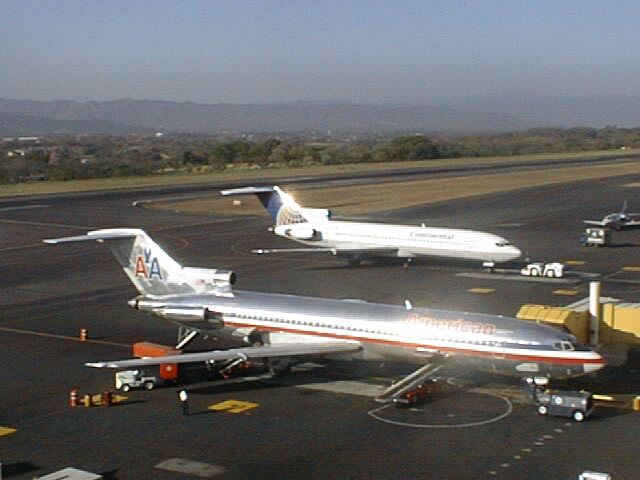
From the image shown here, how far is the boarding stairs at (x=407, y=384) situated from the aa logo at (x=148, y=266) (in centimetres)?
1256

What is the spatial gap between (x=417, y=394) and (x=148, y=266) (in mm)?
14349

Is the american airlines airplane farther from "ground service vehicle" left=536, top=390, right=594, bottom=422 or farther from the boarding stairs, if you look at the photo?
"ground service vehicle" left=536, top=390, right=594, bottom=422

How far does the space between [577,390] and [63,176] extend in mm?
155488

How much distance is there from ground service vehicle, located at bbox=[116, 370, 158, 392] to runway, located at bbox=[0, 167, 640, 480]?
0.59 meters

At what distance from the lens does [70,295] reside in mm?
57000

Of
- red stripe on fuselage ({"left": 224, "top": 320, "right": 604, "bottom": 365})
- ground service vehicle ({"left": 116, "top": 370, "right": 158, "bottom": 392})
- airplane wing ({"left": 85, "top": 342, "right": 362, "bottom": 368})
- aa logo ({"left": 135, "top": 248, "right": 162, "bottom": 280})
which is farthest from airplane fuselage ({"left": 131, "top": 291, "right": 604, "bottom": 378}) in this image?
ground service vehicle ({"left": 116, "top": 370, "right": 158, "bottom": 392})

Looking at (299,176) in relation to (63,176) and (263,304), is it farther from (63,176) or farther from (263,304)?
(263,304)

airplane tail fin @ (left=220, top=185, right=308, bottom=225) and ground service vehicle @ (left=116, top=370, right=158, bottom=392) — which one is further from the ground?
airplane tail fin @ (left=220, top=185, right=308, bottom=225)

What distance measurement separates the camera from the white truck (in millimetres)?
60875

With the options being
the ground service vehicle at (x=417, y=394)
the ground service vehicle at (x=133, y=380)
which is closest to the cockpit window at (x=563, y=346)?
the ground service vehicle at (x=417, y=394)

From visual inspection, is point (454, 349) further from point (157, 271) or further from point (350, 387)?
point (157, 271)

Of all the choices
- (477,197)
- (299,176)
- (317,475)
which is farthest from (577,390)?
(299,176)

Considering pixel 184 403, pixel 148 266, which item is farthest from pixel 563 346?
pixel 148 266

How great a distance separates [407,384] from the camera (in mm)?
32719
